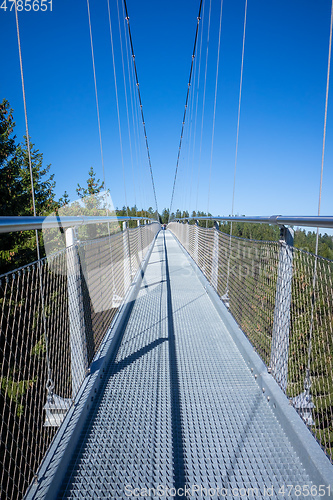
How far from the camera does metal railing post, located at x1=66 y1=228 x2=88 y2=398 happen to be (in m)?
1.42

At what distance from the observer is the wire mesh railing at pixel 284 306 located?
4.01ft

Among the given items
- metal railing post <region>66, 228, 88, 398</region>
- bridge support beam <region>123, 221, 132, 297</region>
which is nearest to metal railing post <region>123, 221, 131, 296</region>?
bridge support beam <region>123, 221, 132, 297</region>

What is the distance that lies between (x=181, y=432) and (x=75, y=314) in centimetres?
69

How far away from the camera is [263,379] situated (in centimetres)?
151

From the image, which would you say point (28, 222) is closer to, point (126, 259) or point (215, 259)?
point (215, 259)

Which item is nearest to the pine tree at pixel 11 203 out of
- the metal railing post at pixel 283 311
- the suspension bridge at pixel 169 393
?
the suspension bridge at pixel 169 393

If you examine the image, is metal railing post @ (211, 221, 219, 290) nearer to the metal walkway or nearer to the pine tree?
the metal walkway

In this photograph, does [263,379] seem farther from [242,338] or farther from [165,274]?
[165,274]

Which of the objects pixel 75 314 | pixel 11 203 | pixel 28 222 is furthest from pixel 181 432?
pixel 11 203

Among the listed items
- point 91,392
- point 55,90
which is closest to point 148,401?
point 91,392

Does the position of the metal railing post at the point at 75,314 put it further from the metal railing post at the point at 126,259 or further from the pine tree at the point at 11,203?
the pine tree at the point at 11,203

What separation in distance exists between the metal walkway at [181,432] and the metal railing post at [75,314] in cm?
16

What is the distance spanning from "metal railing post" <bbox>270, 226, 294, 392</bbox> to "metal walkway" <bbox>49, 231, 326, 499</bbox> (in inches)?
6.4

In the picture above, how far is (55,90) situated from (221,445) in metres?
14.4
